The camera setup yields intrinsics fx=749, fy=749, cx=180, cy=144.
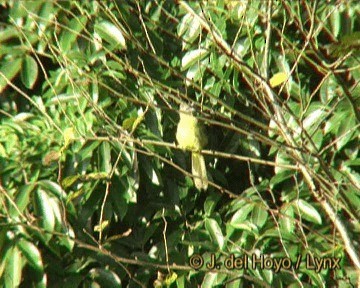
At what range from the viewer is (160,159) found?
3.40 metres

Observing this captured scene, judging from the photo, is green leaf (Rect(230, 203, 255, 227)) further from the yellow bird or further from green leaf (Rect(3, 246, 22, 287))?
green leaf (Rect(3, 246, 22, 287))

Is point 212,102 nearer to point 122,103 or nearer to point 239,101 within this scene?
point 239,101

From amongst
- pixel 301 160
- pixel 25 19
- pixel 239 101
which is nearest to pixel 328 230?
pixel 239 101

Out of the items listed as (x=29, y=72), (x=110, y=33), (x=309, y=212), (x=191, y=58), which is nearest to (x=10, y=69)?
(x=29, y=72)

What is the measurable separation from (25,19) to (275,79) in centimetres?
161

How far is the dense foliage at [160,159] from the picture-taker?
320 cm

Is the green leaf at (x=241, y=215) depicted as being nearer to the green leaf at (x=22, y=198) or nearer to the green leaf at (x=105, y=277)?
the green leaf at (x=105, y=277)

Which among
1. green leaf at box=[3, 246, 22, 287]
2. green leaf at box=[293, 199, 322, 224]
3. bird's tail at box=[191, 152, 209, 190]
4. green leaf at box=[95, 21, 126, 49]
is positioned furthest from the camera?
bird's tail at box=[191, 152, 209, 190]

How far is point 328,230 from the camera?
3373 millimetres

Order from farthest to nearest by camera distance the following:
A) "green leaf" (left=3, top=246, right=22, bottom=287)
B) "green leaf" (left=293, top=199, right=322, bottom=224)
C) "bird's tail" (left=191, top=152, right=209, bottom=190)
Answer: "bird's tail" (left=191, top=152, right=209, bottom=190) → "green leaf" (left=293, top=199, right=322, bottom=224) → "green leaf" (left=3, top=246, right=22, bottom=287)

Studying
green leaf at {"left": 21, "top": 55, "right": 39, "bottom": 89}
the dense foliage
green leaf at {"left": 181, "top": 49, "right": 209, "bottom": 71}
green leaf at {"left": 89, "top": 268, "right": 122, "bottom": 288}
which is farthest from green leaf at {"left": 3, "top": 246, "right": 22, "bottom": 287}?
green leaf at {"left": 181, "top": 49, "right": 209, "bottom": 71}

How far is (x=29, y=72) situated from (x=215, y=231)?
3.88ft

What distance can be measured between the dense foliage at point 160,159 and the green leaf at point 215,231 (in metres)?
0.01

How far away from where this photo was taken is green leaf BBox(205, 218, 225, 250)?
3.38 metres
